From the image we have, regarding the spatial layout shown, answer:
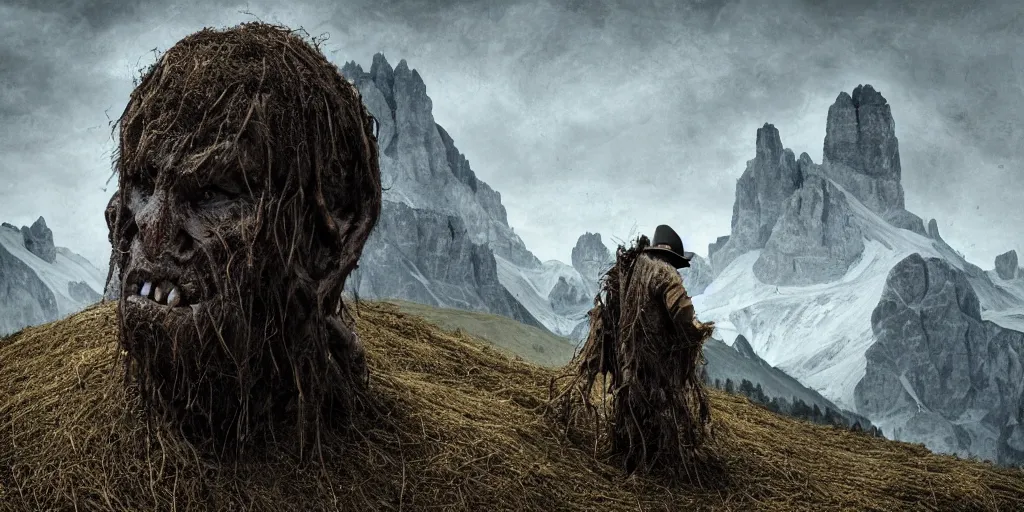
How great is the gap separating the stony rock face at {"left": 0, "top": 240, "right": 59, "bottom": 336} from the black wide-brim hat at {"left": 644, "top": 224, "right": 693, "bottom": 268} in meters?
54.1

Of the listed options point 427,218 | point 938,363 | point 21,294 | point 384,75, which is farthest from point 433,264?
point 938,363

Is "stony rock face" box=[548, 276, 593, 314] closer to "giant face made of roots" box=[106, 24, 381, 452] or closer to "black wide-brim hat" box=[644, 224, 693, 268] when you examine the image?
"black wide-brim hat" box=[644, 224, 693, 268]

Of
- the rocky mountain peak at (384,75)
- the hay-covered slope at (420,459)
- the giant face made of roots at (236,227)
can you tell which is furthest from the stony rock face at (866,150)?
the giant face made of roots at (236,227)

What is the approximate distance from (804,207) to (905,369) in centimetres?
4331

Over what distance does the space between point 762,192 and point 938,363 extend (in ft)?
184

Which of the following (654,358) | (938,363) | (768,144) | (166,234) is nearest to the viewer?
(166,234)

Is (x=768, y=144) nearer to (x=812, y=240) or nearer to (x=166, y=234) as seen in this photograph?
(x=812, y=240)

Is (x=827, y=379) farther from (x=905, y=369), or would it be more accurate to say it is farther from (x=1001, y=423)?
(x=1001, y=423)

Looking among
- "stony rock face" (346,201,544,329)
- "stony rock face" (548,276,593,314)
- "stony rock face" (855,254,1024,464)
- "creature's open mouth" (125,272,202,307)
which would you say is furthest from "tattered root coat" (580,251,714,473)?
"stony rock face" (548,276,593,314)

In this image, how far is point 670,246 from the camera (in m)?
7.71

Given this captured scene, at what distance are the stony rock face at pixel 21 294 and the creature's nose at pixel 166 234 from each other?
176 ft

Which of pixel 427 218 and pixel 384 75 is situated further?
pixel 384 75

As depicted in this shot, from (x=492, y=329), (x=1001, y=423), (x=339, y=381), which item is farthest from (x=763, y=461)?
(x=1001, y=423)

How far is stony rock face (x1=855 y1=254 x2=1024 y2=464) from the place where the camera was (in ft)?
284
